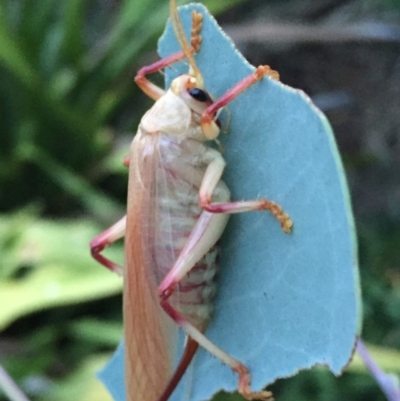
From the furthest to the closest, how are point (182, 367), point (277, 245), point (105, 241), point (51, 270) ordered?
point (51, 270)
point (105, 241)
point (182, 367)
point (277, 245)

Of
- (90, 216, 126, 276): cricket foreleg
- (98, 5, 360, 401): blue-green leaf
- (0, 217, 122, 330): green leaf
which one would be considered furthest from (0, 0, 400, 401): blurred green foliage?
(98, 5, 360, 401): blue-green leaf

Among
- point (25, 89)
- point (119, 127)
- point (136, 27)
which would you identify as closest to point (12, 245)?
point (25, 89)

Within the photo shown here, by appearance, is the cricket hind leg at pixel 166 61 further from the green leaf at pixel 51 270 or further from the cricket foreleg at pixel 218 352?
the green leaf at pixel 51 270

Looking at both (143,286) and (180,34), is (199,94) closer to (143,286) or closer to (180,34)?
(180,34)

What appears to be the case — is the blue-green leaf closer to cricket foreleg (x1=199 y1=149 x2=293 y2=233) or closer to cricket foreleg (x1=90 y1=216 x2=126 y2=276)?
cricket foreleg (x1=199 y1=149 x2=293 y2=233)

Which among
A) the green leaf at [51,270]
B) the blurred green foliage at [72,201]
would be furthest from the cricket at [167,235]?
the green leaf at [51,270]

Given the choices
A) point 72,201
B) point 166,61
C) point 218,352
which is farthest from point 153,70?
point 72,201

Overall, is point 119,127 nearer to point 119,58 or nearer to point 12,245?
point 119,58
